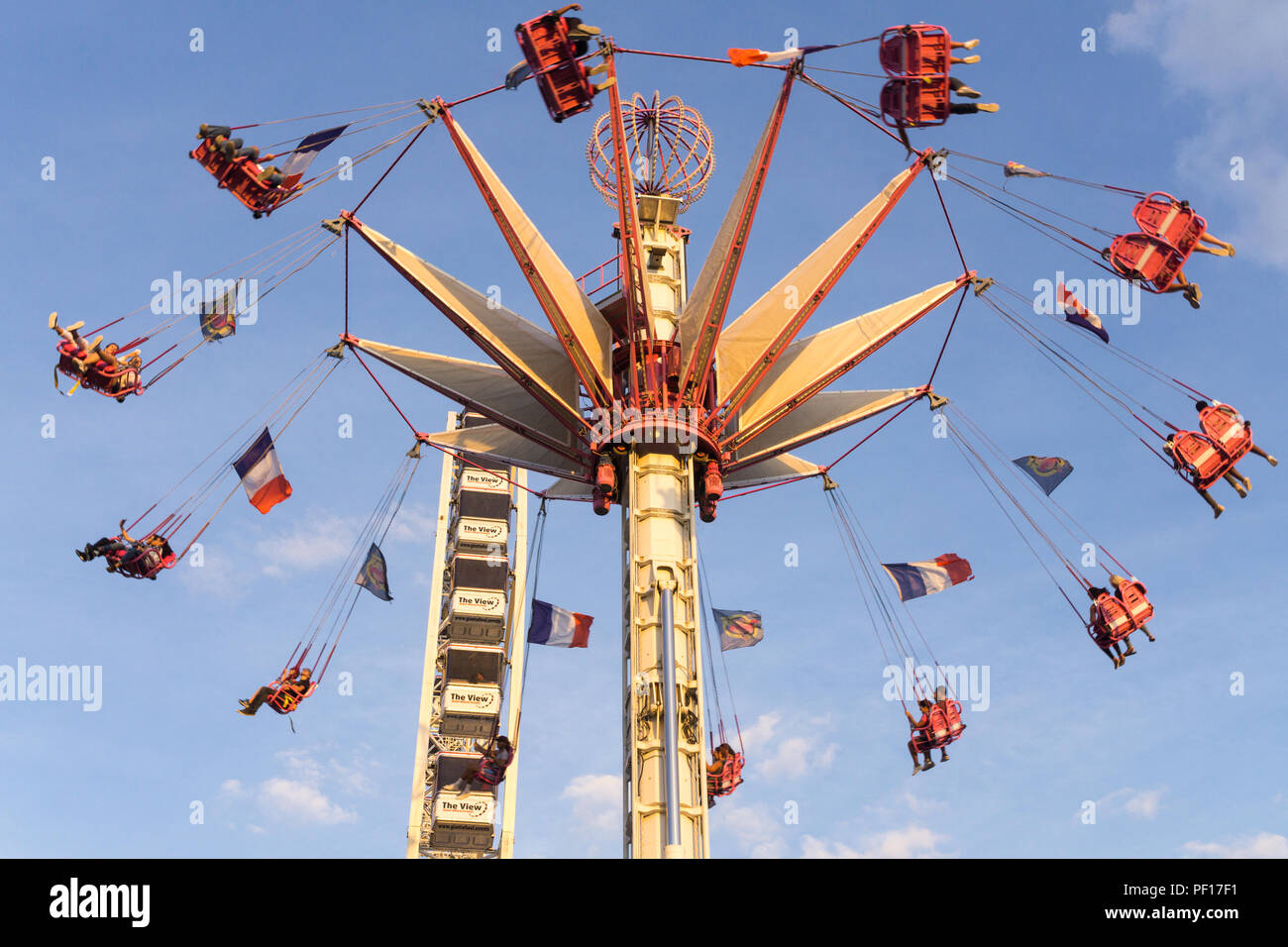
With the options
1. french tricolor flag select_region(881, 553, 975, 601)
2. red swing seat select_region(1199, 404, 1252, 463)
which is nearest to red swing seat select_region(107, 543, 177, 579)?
french tricolor flag select_region(881, 553, 975, 601)

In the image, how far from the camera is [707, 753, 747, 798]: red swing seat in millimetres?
32969

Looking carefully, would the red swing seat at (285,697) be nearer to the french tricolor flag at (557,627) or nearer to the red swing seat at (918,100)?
the french tricolor flag at (557,627)

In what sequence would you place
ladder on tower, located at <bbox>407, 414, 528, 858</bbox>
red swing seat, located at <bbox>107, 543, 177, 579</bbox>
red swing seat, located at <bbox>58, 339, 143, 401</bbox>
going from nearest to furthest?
red swing seat, located at <bbox>58, 339, 143, 401</bbox> → red swing seat, located at <bbox>107, 543, 177, 579</bbox> → ladder on tower, located at <bbox>407, 414, 528, 858</bbox>

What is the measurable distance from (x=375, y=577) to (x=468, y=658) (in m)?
23.8

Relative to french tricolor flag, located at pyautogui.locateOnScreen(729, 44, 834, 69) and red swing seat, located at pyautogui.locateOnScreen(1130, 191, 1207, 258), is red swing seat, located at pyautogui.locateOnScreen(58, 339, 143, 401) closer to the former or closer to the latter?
french tricolor flag, located at pyautogui.locateOnScreen(729, 44, 834, 69)

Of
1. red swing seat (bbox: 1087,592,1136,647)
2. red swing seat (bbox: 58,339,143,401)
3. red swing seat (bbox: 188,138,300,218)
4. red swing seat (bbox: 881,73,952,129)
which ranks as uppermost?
red swing seat (bbox: 881,73,952,129)

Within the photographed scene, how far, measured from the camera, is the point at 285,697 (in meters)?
33.2

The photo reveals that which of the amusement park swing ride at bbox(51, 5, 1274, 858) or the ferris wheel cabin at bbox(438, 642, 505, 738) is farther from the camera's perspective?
the ferris wheel cabin at bbox(438, 642, 505, 738)

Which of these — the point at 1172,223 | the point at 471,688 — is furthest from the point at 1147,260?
the point at 471,688

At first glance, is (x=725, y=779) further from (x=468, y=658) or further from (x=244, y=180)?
(x=468, y=658)

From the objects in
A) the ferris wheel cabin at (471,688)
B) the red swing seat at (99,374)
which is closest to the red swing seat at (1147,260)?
the red swing seat at (99,374)

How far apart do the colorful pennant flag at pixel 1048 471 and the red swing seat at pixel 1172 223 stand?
6.25 metres

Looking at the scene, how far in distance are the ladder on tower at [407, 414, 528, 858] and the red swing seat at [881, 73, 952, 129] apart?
76.0ft
